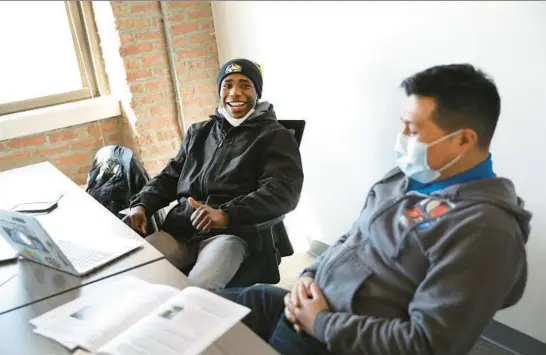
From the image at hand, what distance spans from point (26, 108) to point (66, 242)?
1.95 m

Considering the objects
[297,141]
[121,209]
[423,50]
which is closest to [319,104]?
[297,141]

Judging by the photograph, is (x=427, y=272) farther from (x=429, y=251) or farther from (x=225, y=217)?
(x=225, y=217)

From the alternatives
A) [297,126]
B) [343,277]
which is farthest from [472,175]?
[297,126]

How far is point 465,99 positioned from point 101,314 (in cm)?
94

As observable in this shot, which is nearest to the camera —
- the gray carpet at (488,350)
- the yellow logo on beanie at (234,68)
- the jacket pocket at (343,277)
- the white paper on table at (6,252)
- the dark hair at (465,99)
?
the dark hair at (465,99)

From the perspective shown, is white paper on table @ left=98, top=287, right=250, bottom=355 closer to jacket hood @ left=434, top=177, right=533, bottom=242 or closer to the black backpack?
jacket hood @ left=434, top=177, right=533, bottom=242

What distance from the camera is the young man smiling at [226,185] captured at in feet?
6.03

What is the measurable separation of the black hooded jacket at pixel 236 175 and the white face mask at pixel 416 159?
26.7 inches

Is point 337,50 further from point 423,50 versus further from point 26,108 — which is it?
point 26,108

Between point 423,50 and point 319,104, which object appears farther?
point 319,104

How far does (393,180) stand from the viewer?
1389 millimetres

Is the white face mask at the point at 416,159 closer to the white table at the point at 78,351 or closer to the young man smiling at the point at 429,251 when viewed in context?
the young man smiling at the point at 429,251

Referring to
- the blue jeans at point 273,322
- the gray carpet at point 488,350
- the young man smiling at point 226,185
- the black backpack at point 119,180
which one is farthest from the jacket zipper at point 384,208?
the black backpack at point 119,180

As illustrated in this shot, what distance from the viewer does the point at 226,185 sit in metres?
2.00
